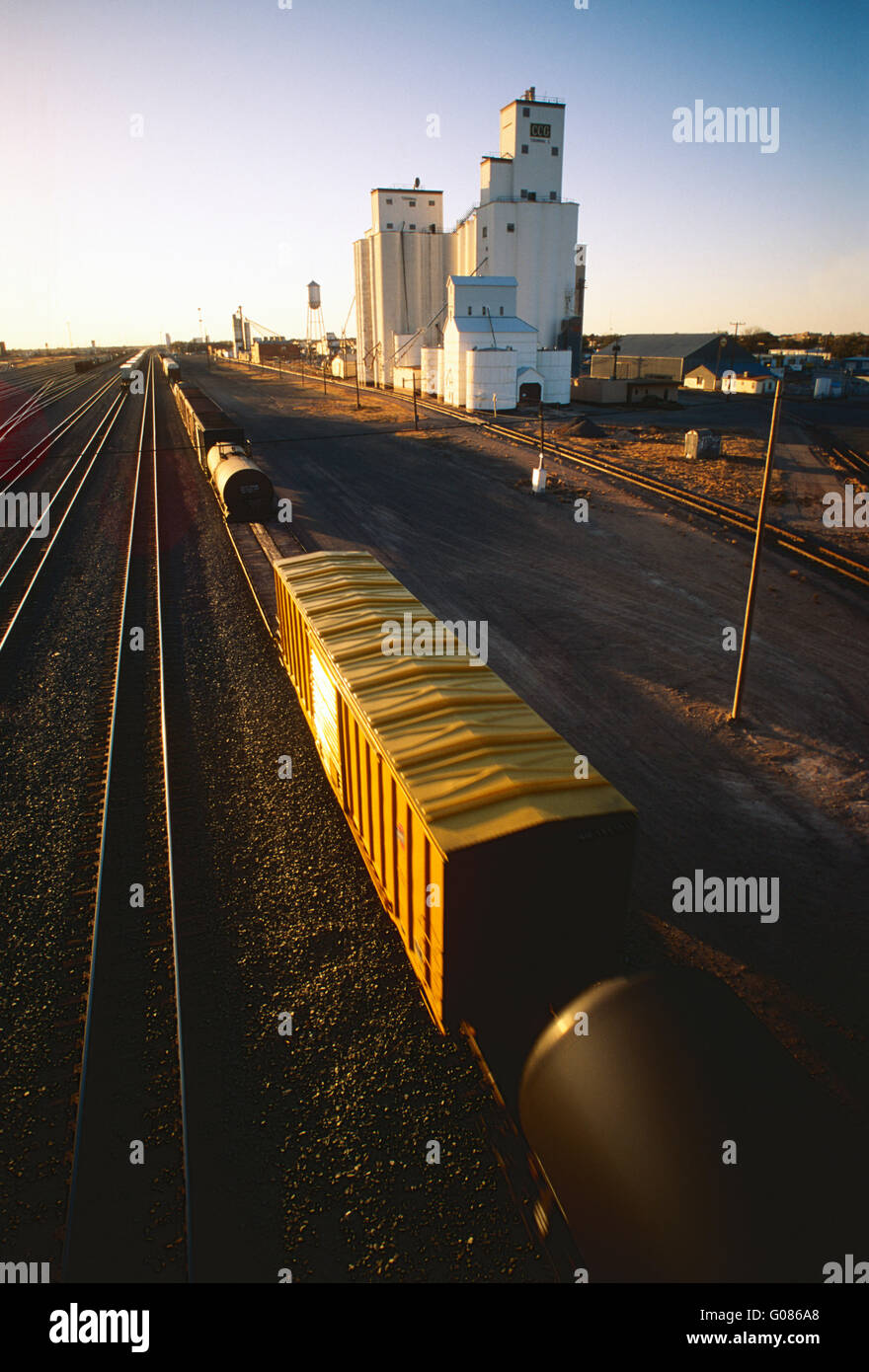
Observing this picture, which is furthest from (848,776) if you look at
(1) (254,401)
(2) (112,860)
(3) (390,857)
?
(1) (254,401)

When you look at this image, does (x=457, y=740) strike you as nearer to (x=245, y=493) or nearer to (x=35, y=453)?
(x=245, y=493)

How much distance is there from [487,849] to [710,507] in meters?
32.0

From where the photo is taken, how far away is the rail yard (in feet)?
22.0

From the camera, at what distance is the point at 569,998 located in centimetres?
827

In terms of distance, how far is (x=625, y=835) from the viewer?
7926 mm

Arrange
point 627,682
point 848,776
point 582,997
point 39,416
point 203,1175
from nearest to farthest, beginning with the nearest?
1. point 582,997
2. point 203,1175
3. point 848,776
4. point 627,682
5. point 39,416

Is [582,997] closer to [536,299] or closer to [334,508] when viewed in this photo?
[334,508]

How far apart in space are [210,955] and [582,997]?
5.75 metres

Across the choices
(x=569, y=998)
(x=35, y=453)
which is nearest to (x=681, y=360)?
(x=35, y=453)

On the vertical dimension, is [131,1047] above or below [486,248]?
below

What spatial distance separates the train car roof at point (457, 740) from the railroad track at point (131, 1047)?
4.34 meters

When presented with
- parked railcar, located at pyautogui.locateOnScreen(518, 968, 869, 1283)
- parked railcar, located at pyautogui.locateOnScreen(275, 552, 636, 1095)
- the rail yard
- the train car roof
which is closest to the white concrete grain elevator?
the rail yard

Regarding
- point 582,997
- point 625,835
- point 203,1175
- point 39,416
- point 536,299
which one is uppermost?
point 536,299

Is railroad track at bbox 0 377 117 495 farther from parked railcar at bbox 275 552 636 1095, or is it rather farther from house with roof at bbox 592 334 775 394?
house with roof at bbox 592 334 775 394
